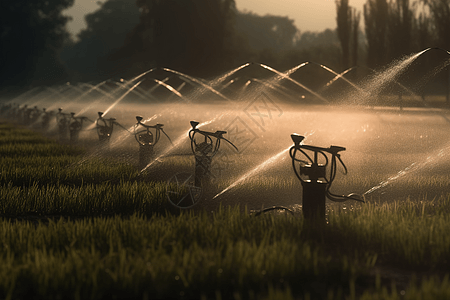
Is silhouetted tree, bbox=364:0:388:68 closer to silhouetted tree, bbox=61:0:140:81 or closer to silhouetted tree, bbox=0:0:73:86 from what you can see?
silhouetted tree, bbox=0:0:73:86

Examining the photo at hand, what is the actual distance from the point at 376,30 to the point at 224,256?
33223 millimetres

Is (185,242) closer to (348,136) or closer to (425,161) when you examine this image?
(425,161)

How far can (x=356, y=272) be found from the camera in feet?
13.3

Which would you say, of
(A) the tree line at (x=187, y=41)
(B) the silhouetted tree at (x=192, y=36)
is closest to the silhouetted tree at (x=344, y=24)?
(A) the tree line at (x=187, y=41)

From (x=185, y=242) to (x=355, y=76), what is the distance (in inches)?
1367

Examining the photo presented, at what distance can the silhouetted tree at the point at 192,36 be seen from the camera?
161 ft

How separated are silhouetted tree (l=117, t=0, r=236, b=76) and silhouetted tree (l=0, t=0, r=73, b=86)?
Result: 16.1m

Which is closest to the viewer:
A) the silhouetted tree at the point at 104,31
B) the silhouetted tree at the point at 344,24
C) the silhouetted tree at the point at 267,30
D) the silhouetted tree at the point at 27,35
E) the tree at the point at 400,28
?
the tree at the point at 400,28

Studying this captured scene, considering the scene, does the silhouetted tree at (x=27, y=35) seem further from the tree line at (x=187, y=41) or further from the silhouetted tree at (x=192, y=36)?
the silhouetted tree at (x=192, y=36)

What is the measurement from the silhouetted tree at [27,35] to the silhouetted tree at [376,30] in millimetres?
38491

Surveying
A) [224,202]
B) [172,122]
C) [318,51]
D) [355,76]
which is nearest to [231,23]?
[318,51]

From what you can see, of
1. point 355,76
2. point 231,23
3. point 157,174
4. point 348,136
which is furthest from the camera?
point 231,23

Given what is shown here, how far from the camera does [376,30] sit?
34.9m

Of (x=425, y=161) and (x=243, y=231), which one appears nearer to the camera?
(x=243, y=231)
